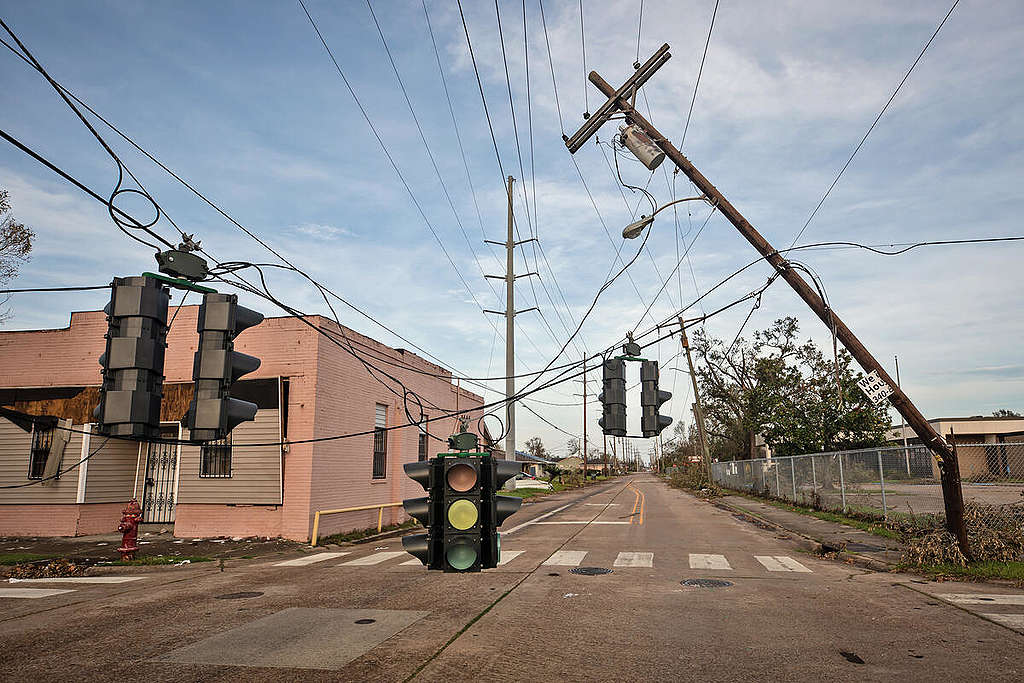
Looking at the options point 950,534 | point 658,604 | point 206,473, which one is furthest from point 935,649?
point 206,473

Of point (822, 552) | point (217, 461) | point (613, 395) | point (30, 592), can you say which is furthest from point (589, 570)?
point (217, 461)

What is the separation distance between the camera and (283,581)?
479 inches

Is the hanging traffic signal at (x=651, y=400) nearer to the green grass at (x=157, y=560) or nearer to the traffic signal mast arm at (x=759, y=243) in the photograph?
the traffic signal mast arm at (x=759, y=243)

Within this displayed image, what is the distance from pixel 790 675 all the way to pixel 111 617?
868 cm

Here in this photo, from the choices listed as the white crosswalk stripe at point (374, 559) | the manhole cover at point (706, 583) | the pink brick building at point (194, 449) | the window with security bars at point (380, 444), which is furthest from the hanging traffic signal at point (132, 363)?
the window with security bars at point (380, 444)

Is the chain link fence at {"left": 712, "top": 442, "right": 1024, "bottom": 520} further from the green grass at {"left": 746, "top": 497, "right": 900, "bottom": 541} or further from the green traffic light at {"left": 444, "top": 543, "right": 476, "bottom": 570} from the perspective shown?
the green traffic light at {"left": 444, "top": 543, "right": 476, "bottom": 570}

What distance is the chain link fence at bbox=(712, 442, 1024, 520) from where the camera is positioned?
49.0 feet

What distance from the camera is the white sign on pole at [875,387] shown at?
12391 mm

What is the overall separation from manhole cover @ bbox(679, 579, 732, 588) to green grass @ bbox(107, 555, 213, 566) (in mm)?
10701

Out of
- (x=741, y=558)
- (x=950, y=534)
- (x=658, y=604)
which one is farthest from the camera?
(x=741, y=558)

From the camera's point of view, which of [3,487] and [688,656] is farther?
[3,487]

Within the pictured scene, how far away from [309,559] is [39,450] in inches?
404

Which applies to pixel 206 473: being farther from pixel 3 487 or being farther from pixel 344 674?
pixel 344 674

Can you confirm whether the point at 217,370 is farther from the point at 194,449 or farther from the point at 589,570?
the point at 194,449
